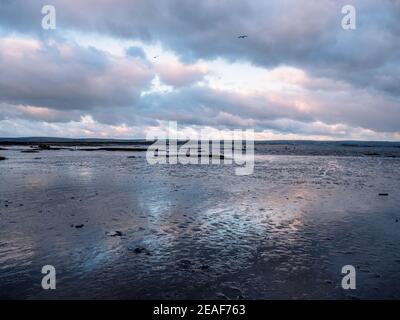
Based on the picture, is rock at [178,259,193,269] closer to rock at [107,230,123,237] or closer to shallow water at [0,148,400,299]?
shallow water at [0,148,400,299]

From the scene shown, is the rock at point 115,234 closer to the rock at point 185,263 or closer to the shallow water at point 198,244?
the shallow water at point 198,244

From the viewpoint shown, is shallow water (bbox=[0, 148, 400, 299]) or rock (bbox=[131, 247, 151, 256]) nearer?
shallow water (bbox=[0, 148, 400, 299])

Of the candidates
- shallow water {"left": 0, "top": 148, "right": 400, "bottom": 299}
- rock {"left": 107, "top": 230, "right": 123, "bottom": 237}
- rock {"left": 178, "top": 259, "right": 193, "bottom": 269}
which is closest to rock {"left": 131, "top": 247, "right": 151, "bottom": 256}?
shallow water {"left": 0, "top": 148, "right": 400, "bottom": 299}

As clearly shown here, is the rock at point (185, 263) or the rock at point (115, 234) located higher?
the rock at point (115, 234)

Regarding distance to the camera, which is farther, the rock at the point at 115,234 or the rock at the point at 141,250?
the rock at the point at 115,234

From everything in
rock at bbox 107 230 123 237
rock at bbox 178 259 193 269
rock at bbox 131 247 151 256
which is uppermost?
rock at bbox 107 230 123 237

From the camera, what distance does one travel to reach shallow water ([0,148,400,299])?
9.84m

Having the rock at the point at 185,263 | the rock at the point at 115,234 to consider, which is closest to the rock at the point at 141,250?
the rock at the point at 185,263

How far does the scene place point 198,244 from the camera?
13.7 m

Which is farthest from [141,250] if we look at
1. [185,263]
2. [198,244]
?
[198,244]

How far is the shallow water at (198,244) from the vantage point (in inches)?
388

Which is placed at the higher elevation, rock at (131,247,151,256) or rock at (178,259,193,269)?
rock at (131,247,151,256)

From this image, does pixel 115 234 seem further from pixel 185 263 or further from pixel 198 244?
pixel 185 263

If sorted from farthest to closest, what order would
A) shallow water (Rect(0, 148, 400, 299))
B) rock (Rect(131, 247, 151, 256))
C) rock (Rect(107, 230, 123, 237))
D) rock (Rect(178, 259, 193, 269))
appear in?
rock (Rect(107, 230, 123, 237))
rock (Rect(131, 247, 151, 256))
rock (Rect(178, 259, 193, 269))
shallow water (Rect(0, 148, 400, 299))
